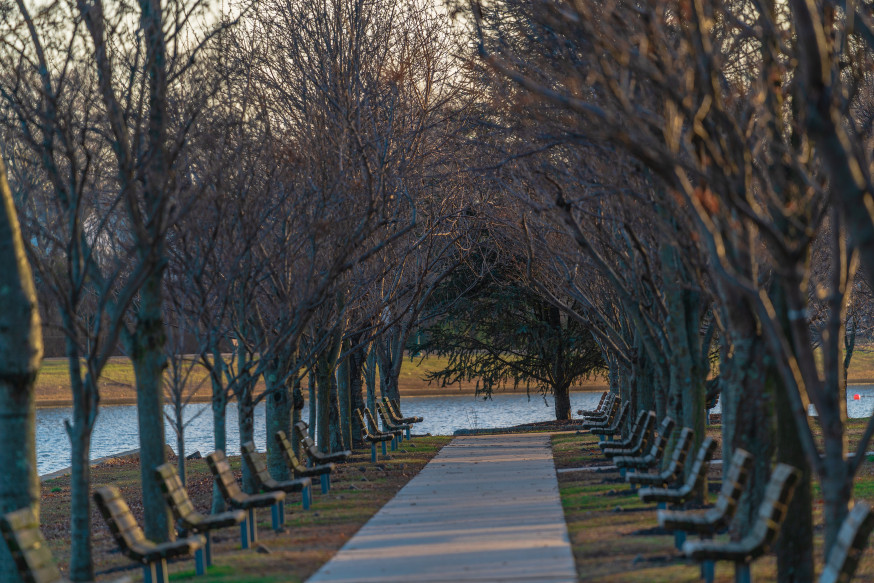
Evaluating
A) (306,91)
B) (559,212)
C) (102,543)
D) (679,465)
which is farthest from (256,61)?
(679,465)

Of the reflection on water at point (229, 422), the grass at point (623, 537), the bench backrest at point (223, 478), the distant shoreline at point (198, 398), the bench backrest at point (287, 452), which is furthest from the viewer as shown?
the distant shoreline at point (198, 398)

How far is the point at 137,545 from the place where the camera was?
8734 mm

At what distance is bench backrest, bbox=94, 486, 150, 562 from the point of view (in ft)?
28.3

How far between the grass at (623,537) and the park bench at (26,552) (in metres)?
4.06

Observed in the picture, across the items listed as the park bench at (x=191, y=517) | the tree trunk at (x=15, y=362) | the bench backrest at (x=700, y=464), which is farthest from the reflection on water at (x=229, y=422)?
the tree trunk at (x=15, y=362)

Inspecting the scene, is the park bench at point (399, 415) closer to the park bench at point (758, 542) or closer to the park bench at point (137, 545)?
the park bench at point (137, 545)

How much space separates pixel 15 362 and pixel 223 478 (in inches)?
123

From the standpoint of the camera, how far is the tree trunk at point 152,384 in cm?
1077

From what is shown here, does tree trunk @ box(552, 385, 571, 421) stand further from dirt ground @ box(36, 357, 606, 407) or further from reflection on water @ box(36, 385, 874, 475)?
dirt ground @ box(36, 357, 606, 407)

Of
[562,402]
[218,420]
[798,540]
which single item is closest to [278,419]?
[218,420]

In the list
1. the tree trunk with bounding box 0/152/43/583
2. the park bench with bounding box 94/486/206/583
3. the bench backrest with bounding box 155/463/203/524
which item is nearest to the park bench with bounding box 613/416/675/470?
the bench backrest with bounding box 155/463/203/524

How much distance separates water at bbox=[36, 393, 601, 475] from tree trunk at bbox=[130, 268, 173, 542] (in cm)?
1751

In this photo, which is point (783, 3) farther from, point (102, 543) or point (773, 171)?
point (102, 543)

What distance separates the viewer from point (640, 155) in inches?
231
